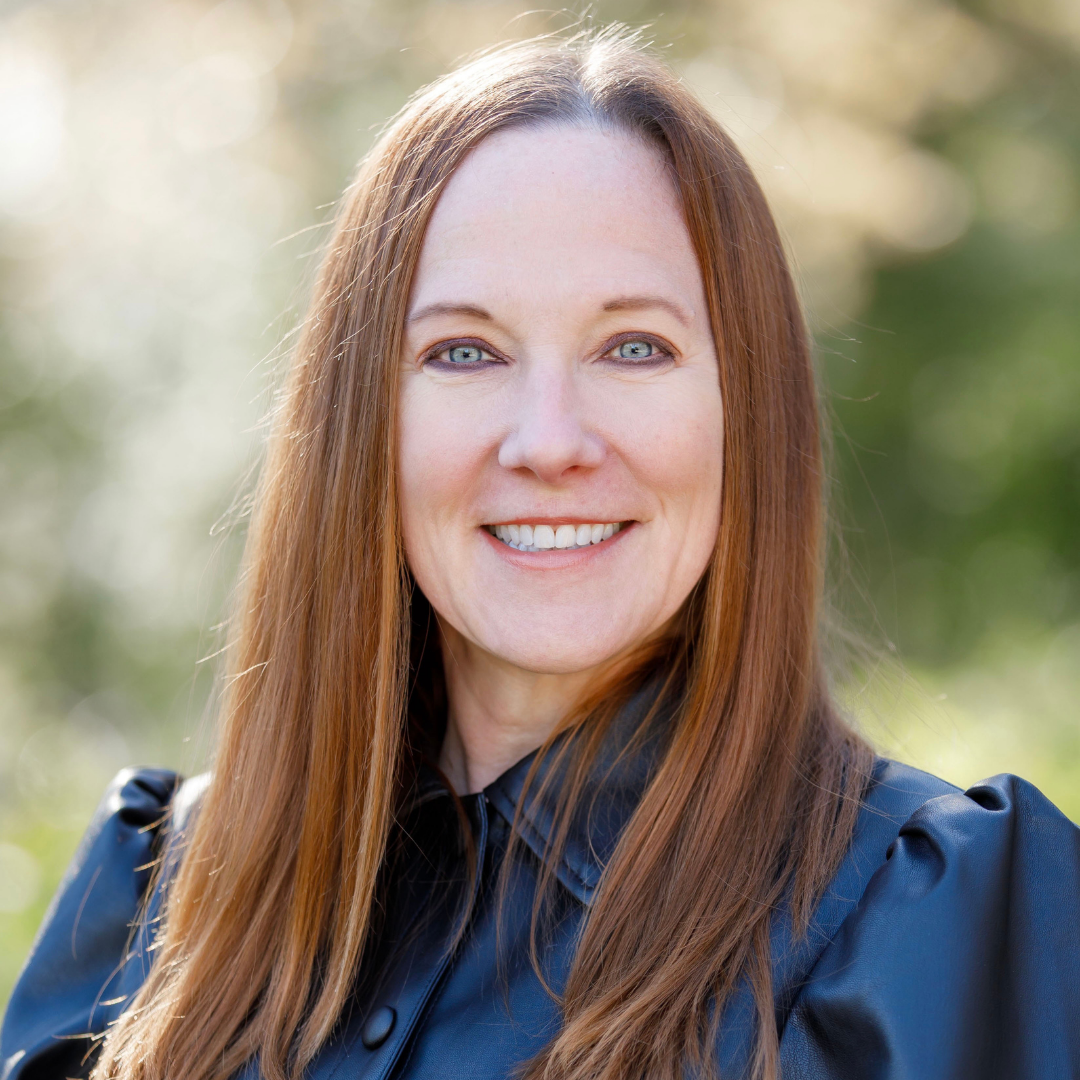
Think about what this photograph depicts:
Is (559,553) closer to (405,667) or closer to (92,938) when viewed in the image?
(405,667)

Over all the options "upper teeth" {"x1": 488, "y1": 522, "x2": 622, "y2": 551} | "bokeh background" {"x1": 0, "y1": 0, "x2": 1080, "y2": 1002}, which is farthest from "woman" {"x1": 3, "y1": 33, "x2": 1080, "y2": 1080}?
"bokeh background" {"x1": 0, "y1": 0, "x2": 1080, "y2": 1002}

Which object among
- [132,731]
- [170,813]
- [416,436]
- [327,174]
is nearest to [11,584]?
[132,731]

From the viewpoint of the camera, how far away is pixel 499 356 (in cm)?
180

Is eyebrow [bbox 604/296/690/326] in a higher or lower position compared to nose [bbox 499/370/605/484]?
higher

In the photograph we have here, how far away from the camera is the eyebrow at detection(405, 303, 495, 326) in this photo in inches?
69.6

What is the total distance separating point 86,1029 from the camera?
2.15m

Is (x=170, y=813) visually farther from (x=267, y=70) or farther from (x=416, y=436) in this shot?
(x=267, y=70)

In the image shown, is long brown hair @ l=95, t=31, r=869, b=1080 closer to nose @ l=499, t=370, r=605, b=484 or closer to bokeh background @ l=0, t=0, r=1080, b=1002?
nose @ l=499, t=370, r=605, b=484

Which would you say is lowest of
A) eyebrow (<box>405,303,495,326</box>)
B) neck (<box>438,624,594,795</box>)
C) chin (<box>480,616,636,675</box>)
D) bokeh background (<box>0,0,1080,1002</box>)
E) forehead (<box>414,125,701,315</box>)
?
neck (<box>438,624,594,795</box>)

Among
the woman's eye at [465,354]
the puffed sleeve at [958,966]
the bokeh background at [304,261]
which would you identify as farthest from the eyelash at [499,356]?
the bokeh background at [304,261]

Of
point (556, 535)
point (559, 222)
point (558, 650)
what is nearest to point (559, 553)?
point (556, 535)

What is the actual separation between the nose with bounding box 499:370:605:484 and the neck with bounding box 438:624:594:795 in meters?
0.43

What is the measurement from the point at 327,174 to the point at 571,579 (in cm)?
788

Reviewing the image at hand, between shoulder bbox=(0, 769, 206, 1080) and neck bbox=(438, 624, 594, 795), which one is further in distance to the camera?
shoulder bbox=(0, 769, 206, 1080)
